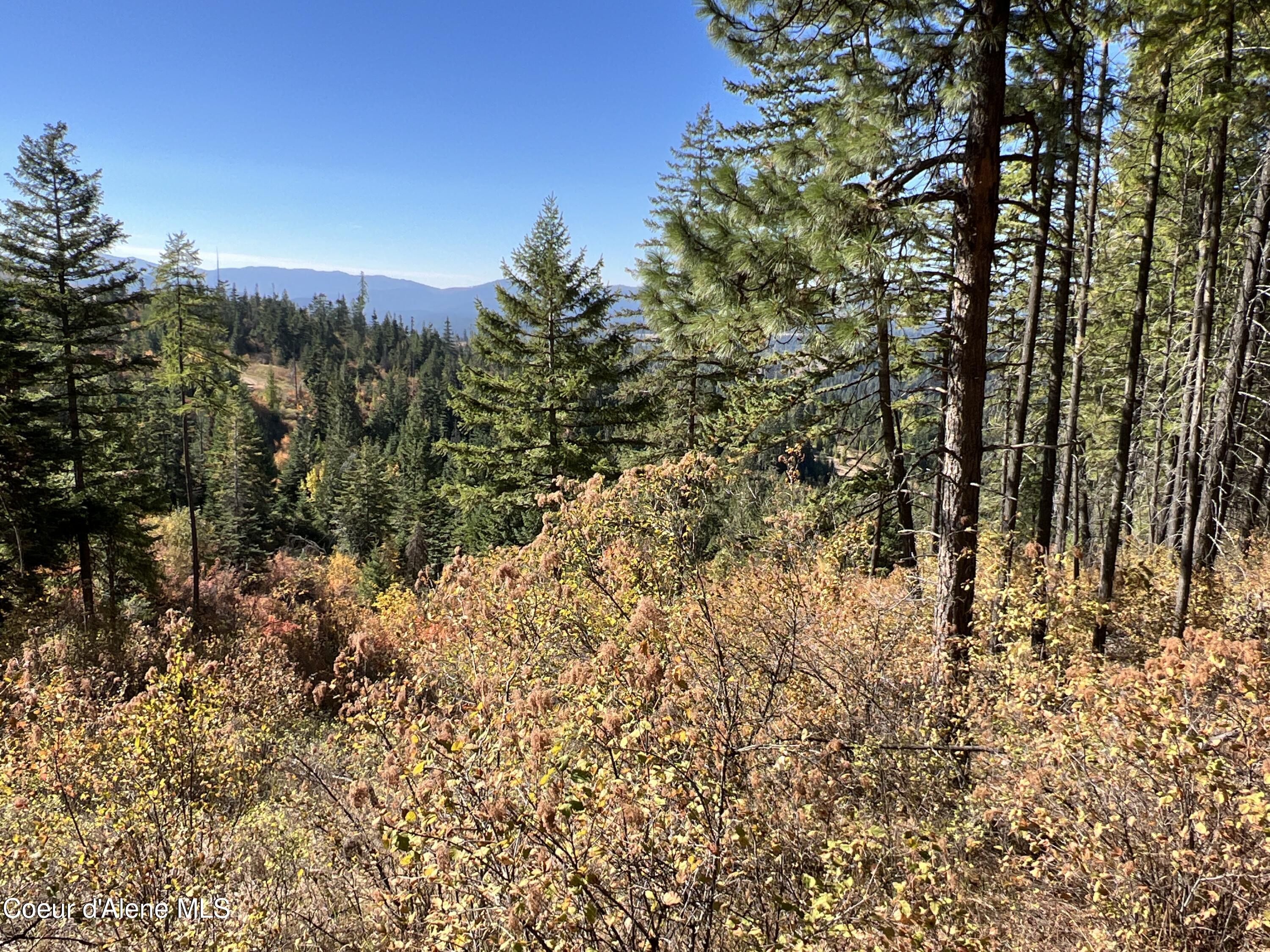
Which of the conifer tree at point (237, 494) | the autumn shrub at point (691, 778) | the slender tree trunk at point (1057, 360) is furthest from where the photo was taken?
the conifer tree at point (237, 494)

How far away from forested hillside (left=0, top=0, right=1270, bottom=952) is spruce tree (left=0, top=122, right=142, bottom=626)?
0.39 ft

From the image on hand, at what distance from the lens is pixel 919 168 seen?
16.4ft

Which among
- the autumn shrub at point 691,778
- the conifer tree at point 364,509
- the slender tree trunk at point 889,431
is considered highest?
the slender tree trunk at point 889,431

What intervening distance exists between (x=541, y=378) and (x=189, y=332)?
11.0m

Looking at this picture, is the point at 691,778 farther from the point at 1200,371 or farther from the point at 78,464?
the point at 78,464

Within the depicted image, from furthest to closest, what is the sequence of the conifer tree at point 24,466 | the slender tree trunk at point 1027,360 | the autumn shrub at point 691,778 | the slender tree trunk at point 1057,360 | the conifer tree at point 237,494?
the conifer tree at point 237,494
the conifer tree at point 24,466
the slender tree trunk at point 1057,360
the slender tree trunk at point 1027,360
the autumn shrub at point 691,778

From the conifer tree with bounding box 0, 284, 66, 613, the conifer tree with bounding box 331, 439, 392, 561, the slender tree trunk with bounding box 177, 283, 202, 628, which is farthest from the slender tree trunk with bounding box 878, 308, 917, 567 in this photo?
the conifer tree with bounding box 331, 439, 392, 561

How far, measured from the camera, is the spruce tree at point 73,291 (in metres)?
13.3

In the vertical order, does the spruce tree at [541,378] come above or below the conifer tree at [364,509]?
above

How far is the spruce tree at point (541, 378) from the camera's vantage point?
14469 mm

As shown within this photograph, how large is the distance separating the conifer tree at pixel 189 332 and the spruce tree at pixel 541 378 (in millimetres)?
8636

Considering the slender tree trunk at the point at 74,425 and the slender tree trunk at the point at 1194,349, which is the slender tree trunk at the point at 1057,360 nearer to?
the slender tree trunk at the point at 1194,349

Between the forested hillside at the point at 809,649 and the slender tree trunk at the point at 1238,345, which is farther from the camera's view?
the slender tree trunk at the point at 1238,345

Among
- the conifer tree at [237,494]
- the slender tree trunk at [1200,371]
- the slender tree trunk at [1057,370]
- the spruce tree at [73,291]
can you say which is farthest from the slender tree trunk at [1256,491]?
the conifer tree at [237,494]
